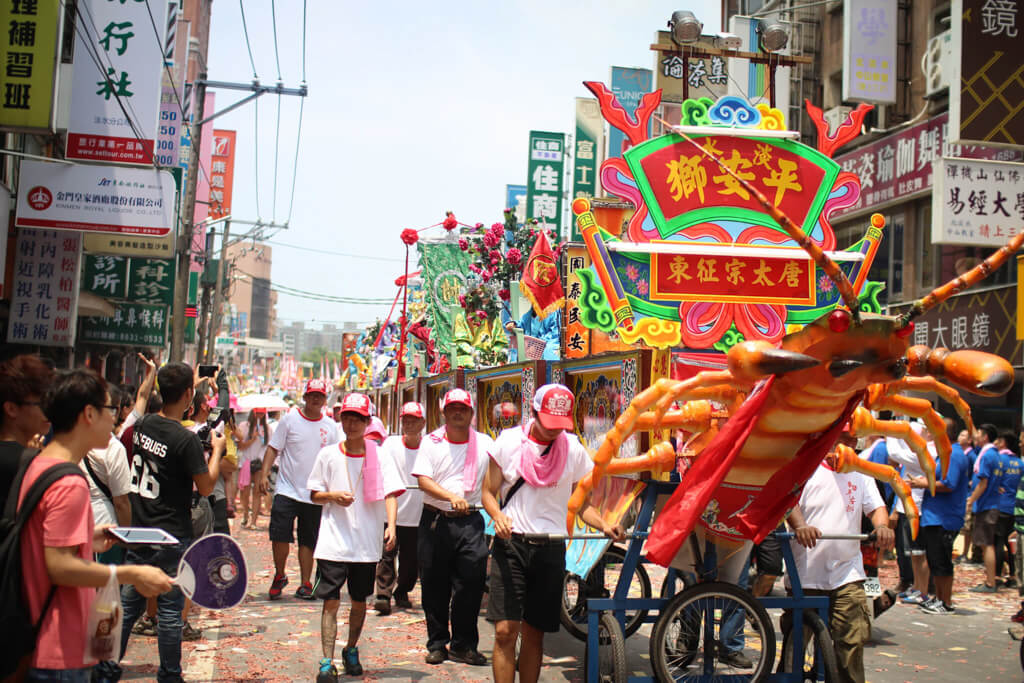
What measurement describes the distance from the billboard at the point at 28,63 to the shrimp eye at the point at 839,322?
919 cm

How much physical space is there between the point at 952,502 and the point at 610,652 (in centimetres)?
637

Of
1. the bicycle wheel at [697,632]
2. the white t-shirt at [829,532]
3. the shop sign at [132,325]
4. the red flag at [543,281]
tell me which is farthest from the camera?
the shop sign at [132,325]

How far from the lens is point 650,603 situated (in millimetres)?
5590

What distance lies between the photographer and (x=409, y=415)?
888 cm

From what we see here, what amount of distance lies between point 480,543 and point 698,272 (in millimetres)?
2691

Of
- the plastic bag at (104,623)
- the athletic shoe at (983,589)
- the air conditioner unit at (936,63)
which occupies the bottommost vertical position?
the athletic shoe at (983,589)

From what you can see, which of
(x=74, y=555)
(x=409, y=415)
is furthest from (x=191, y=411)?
(x=74, y=555)

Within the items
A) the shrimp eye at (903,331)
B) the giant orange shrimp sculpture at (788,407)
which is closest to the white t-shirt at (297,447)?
the giant orange shrimp sculpture at (788,407)

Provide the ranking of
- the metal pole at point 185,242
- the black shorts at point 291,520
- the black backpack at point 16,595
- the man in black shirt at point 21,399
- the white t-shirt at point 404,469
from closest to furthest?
1. the black backpack at point 16,595
2. the man in black shirt at point 21,399
3. the white t-shirt at point 404,469
4. the black shorts at point 291,520
5. the metal pole at point 185,242

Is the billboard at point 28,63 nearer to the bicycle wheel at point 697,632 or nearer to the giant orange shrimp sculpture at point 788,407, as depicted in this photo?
the giant orange shrimp sculpture at point 788,407

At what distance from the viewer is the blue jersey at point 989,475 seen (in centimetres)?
1237

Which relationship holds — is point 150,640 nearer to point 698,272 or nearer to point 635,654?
point 635,654

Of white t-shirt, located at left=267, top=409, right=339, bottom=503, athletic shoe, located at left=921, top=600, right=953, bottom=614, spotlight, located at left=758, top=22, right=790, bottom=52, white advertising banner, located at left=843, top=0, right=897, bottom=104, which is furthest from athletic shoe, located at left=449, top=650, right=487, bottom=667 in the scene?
white advertising banner, located at left=843, top=0, right=897, bottom=104

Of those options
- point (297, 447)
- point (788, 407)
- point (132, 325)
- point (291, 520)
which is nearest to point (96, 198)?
point (297, 447)
